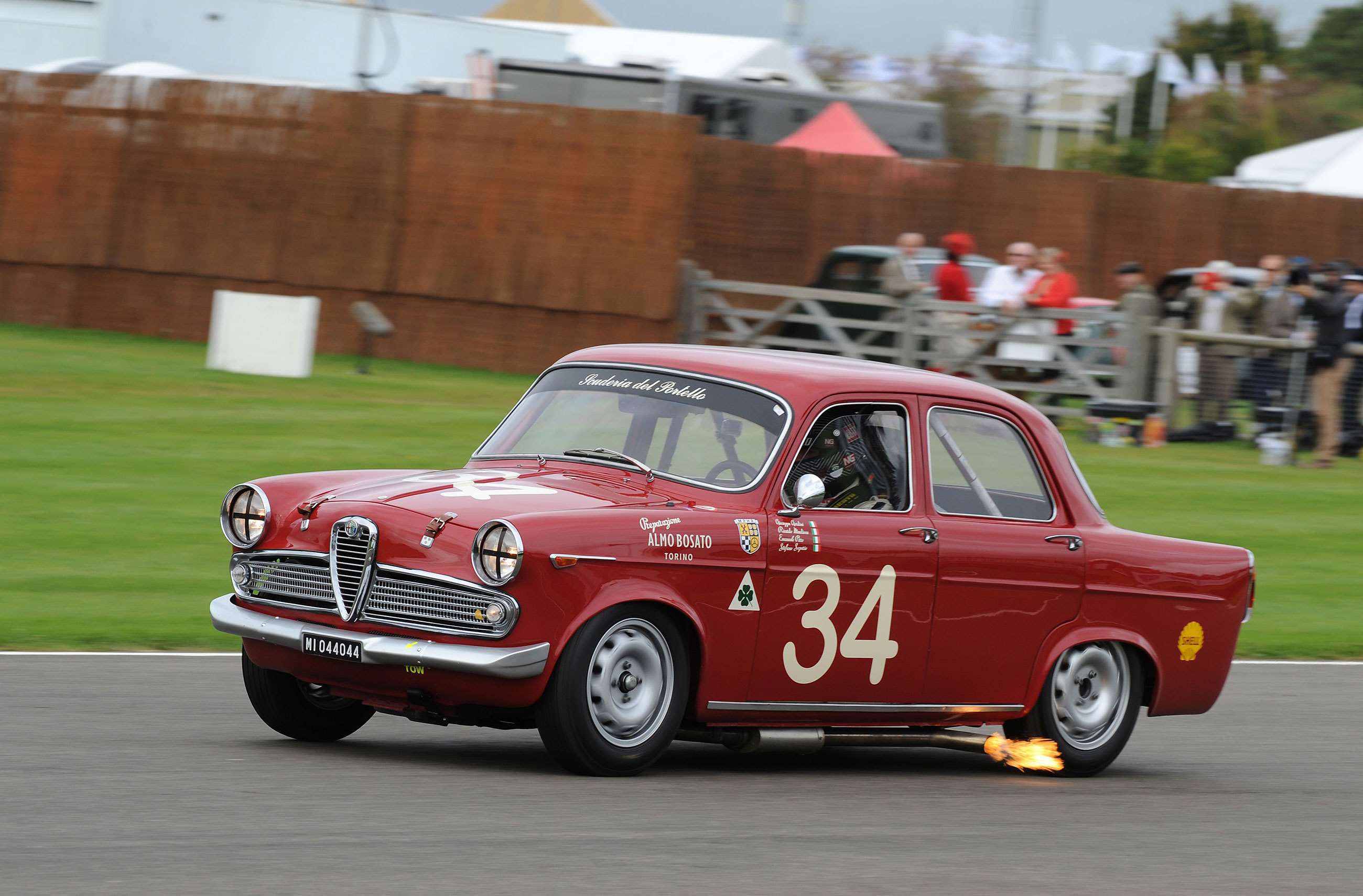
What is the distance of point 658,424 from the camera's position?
7.50 meters

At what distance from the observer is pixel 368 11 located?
116ft

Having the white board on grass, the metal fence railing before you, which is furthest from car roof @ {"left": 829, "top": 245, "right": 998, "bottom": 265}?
the white board on grass

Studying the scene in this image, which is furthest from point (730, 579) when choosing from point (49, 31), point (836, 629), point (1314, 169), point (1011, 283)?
point (1314, 169)

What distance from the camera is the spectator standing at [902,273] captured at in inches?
844

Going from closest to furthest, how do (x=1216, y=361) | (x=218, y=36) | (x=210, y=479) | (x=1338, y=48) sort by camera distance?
(x=210, y=479) < (x=1216, y=361) < (x=218, y=36) < (x=1338, y=48)

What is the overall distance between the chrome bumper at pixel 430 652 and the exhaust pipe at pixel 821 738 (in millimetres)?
956

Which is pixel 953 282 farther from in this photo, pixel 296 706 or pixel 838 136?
pixel 296 706

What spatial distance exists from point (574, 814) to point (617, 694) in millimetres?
643

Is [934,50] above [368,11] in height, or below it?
above

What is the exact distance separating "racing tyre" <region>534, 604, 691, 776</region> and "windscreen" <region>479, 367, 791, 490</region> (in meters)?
0.77

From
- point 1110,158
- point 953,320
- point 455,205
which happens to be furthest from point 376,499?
point 1110,158

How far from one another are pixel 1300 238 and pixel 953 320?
9.32 m

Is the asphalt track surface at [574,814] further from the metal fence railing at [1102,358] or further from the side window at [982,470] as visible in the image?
the metal fence railing at [1102,358]

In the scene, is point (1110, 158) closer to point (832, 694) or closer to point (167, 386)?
point (167, 386)
